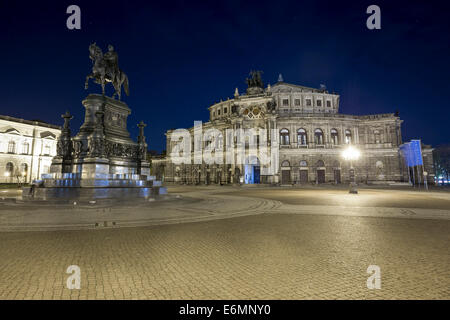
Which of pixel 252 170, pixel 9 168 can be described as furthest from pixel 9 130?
pixel 252 170

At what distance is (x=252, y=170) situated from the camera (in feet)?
162

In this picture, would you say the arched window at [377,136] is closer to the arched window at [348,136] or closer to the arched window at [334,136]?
the arched window at [348,136]

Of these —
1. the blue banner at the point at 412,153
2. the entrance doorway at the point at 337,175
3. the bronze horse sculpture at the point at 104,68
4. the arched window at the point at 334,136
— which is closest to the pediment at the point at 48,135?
the bronze horse sculpture at the point at 104,68

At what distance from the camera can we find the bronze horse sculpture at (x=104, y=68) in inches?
642

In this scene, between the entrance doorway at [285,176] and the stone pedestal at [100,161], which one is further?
the entrance doorway at [285,176]

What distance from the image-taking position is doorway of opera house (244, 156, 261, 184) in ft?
160

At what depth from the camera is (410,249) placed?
4.93 meters

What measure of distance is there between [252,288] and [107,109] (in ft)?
55.4

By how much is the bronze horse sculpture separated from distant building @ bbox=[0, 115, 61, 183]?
50.0m

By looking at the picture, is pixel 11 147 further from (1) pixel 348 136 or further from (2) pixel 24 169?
(1) pixel 348 136

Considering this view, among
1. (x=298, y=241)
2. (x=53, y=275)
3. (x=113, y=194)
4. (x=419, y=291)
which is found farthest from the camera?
(x=113, y=194)

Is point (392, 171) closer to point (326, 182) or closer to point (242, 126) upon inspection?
point (326, 182)

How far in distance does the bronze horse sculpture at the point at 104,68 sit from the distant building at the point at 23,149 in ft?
164
